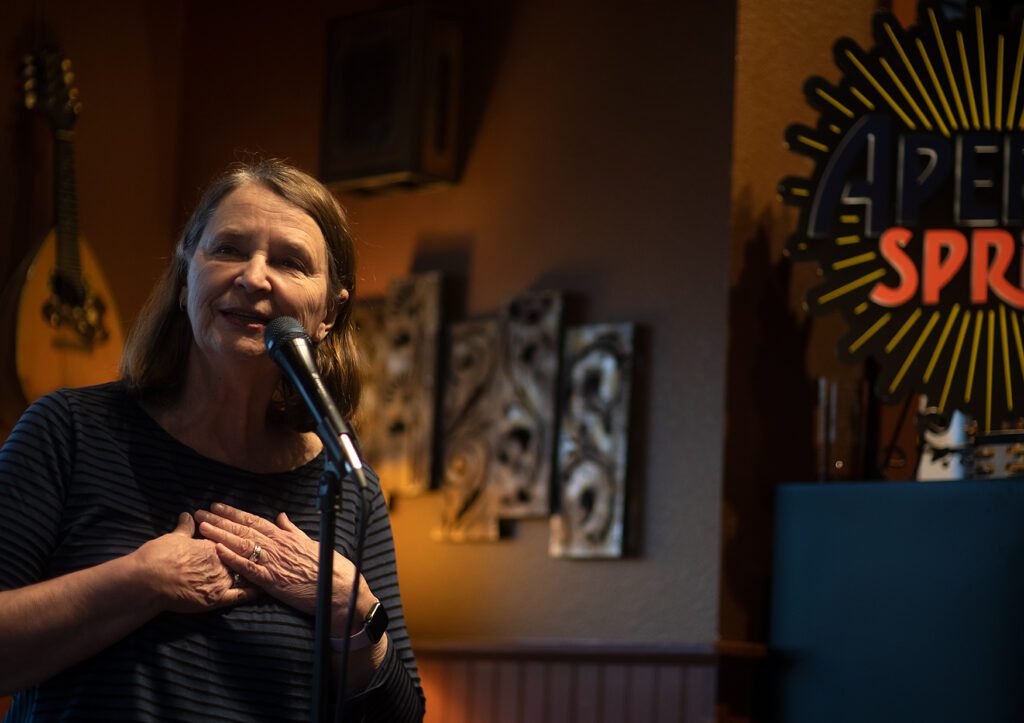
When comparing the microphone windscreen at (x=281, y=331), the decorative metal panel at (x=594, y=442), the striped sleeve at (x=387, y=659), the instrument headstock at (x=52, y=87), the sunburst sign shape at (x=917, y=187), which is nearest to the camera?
the microphone windscreen at (x=281, y=331)

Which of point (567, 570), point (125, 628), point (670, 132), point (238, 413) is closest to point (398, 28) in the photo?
point (670, 132)

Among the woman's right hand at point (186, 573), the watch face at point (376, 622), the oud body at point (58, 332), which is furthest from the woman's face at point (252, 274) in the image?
the oud body at point (58, 332)

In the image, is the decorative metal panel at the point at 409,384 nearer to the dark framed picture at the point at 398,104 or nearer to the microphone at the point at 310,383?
the dark framed picture at the point at 398,104

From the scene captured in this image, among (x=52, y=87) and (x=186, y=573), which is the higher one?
(x=52, y=87)

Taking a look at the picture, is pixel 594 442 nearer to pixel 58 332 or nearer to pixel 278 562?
pixel 58 332

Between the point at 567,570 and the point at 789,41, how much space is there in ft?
4.77

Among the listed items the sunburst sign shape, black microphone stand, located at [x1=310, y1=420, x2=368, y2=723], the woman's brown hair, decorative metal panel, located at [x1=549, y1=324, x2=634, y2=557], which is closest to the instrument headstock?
decorative metal panel, located at [x1=549, y1=324, x2=634, y2=557]

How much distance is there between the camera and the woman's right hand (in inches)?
66.9

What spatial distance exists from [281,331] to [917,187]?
7.14ft

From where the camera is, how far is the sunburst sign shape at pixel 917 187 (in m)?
3.37

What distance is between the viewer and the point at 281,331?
168cm

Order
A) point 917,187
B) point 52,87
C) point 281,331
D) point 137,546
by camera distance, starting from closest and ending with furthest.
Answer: point 281,331 → point 137,546 → point 917,187 → point 52,87

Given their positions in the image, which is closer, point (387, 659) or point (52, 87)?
point (387, 659)

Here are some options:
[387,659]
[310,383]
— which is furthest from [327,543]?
[387,659]
